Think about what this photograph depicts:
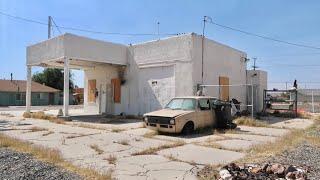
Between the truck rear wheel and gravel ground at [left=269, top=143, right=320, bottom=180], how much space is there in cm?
465

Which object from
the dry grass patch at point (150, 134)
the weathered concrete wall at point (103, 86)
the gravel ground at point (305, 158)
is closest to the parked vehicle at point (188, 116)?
the dry grass patch at point (150, 134)

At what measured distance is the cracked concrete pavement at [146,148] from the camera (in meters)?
7.73

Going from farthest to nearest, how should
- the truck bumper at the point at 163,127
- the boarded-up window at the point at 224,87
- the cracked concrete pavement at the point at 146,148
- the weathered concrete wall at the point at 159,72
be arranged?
the boarded-up window at the point at 224,87 → the weathered concrete wall at the point at 159,72 → the truck bumper at the point at 163,127 → the cracked concrete pavement at the point at 146,148

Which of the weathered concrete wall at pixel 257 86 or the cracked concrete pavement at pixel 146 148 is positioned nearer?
the cracked concrete pavement at pixel 146 148

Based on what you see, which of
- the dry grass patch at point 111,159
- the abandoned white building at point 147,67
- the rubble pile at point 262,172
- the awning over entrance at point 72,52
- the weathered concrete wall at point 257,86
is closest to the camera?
the rubble pile at point 262,172

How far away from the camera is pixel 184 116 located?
44.3 ft

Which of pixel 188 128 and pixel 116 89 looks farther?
pixel 116 89

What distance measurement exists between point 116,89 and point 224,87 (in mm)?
7765

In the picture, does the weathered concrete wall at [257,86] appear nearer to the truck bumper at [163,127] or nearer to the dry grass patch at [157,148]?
the truck bumper at [163,127]

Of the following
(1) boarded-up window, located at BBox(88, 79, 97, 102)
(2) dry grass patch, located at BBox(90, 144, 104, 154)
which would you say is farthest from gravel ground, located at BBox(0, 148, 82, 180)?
(1) boarded-up window, located at BBox(88, 79, 97, 102)

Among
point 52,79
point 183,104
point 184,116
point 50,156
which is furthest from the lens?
point 52,79

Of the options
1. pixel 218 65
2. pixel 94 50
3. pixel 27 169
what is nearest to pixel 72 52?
pixel 94 50

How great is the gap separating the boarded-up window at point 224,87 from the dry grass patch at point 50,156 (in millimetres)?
14417

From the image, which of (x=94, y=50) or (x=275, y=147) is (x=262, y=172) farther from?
(x=94, y=50)
